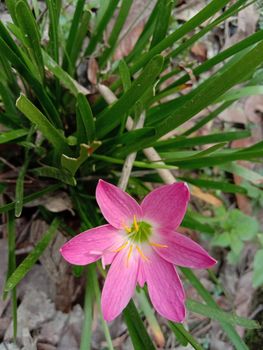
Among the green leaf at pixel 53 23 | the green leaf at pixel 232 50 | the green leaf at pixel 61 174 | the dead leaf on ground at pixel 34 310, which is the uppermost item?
the green leaf at pixel 53 23

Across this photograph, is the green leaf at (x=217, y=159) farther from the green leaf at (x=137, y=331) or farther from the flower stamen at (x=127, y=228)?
the green leaf at (x=137, y=331)

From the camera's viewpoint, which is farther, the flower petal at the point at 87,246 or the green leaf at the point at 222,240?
the green leaf at the point at 222,240

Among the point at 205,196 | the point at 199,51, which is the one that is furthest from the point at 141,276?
the point at 199,51

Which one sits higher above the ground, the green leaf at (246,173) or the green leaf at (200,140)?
the green leaf at (200,140)

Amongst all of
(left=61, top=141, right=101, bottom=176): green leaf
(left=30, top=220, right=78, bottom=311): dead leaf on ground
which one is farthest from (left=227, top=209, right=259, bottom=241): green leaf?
(left=61, top=141, right=101, bottom=176): green leaf

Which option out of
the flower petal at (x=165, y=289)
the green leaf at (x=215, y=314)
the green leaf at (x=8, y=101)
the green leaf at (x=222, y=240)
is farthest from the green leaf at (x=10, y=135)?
the green leaf at (x=222, y=240)

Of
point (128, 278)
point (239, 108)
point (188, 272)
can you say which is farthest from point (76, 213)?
point (239, 108)

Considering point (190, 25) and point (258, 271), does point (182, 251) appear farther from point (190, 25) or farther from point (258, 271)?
point (258, 271)

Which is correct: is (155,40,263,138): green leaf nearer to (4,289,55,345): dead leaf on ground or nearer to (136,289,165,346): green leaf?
(136,289,165,346): green leaf
